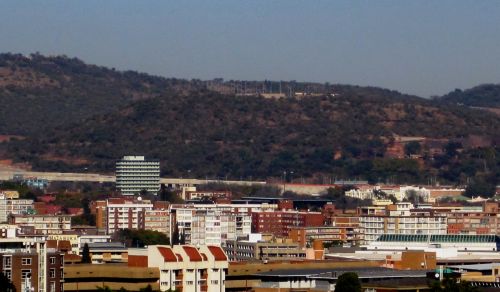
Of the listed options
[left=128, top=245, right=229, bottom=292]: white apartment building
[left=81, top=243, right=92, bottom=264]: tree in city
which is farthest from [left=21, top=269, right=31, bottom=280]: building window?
[left=81, top=243, right=92, bottom=264]: tree in city

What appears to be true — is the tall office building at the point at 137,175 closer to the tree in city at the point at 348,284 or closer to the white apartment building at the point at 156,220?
the white apartment building at the point at 156,220

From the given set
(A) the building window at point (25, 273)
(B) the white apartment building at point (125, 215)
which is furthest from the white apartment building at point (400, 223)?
(A) the building window at point (25, 273)

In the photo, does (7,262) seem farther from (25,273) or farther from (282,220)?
(282,220)

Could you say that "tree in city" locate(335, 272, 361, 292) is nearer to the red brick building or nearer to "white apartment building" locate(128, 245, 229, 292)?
"white apartment building" locate(128, 245, 229, 292)

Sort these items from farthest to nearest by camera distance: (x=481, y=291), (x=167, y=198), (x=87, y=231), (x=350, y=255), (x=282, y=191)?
(x=282, y=191) < (x=167, y=198) < (x=87, y=231) < (x=350, y=255) < (x=481, y=291)

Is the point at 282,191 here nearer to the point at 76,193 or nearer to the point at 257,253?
the point at 76,193

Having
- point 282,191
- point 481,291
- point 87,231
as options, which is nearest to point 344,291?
point 481,291
